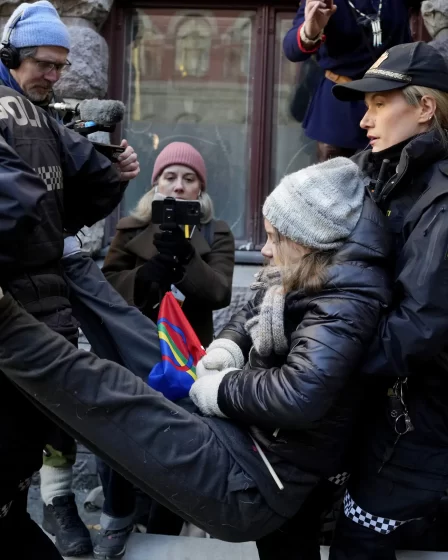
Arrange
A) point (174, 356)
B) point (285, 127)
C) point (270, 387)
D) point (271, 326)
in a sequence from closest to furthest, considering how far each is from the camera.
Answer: point (270, 387) < point (271, 326) < point (174, 356) < point (285, 127)

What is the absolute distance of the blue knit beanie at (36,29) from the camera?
2.83 metres

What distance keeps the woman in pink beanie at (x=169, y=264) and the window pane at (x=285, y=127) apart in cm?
118

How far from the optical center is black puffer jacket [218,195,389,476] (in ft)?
7.04

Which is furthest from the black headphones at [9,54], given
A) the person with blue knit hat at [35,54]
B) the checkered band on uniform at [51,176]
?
the checkered band on uniform at [51,176]

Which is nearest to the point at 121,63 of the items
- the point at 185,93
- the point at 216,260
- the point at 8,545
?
the point at 185,93

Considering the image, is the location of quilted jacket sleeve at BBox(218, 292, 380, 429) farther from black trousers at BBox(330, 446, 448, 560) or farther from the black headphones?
the black headphones

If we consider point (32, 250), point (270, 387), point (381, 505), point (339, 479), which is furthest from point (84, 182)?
point (381, 505)

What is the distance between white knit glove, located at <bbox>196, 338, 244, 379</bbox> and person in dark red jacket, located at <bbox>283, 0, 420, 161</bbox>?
5.14ft

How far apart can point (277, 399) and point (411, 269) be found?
19.2 inches

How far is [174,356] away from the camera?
257cm

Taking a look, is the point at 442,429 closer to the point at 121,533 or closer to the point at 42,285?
the point at 42,285

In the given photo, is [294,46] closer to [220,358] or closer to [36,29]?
[36,29]

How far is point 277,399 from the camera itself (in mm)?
2172

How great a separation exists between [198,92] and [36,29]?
214cm
